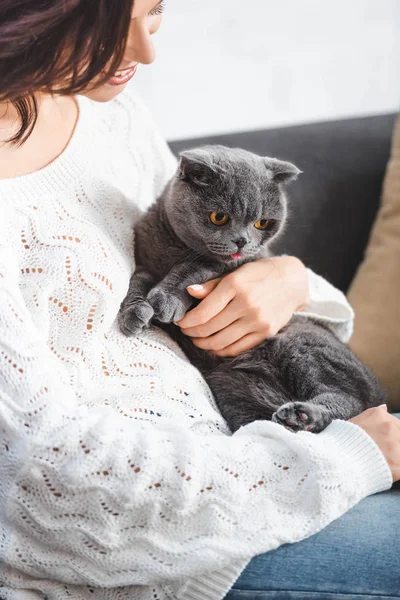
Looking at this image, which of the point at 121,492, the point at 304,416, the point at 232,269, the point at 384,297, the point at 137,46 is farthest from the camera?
the point at 384,297

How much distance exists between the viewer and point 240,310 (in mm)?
1200

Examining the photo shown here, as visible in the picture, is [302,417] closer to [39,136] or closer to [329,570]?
[329,570]

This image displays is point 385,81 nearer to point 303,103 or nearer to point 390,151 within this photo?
point 303,103

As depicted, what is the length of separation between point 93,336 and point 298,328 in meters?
0.46

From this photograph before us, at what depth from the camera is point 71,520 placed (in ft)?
→ 2.76

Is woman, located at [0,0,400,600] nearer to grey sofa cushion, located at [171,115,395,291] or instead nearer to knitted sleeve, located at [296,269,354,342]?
knitted sleeve, located at [296,269,354,342]

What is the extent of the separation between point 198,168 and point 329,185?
27.2 inches

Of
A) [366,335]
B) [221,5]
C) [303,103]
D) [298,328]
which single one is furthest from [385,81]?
[298,328]

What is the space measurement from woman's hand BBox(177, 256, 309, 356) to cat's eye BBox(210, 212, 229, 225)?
4.0 inches

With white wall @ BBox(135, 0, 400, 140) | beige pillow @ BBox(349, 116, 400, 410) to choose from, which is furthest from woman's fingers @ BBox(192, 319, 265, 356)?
white wall @ BBox(135, 0, 400, 140)

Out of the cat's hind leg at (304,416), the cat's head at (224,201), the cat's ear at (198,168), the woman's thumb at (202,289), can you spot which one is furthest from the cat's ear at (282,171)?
the cat's hind leg at (304,416)

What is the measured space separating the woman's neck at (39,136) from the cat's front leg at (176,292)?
0.29 m

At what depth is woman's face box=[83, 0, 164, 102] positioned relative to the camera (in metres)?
0.91

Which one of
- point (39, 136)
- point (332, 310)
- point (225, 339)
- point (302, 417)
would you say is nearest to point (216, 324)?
point (225, 339)
